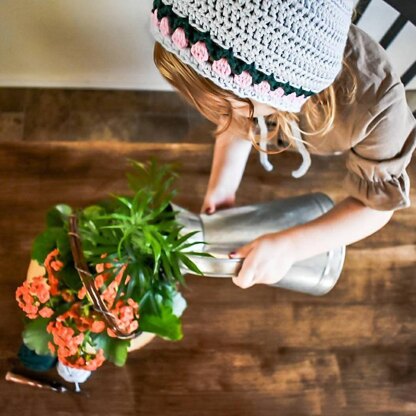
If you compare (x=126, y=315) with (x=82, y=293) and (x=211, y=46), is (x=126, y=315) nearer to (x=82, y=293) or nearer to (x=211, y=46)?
(x=82, y=293)

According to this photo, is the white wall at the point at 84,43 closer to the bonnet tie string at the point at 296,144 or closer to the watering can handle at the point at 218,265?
the bonnet tie string at the point at 296,144

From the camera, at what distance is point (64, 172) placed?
0.88 metres

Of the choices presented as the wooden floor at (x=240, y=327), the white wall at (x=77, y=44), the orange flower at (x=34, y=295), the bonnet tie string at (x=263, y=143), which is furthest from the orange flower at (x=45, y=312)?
the white wall at (x=77, y=44)

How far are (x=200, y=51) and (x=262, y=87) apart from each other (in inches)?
2.7

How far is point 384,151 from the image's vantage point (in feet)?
2.29

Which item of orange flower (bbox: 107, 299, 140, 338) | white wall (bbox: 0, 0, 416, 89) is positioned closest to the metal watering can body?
orange flower (bbox: 107, 299, 140, 338)

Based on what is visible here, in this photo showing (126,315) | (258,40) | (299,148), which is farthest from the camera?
(299,148)

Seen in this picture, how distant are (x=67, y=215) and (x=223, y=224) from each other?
0.22 meters

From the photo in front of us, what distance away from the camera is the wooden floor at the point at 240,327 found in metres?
0.78

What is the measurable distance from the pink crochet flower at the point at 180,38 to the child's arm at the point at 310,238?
33cm

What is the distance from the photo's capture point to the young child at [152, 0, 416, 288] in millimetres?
489

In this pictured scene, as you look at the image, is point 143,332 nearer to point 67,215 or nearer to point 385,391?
point 67,215

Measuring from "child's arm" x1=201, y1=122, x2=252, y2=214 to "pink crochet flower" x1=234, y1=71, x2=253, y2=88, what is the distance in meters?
0.30

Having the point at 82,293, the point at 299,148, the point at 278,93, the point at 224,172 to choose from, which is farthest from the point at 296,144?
the point at 82,293
